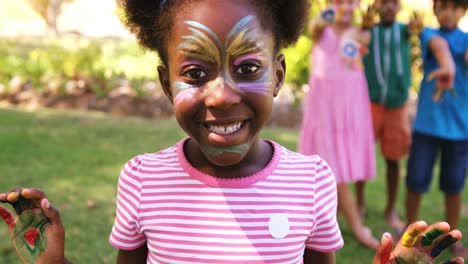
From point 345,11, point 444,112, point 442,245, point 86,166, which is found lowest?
point 86,166

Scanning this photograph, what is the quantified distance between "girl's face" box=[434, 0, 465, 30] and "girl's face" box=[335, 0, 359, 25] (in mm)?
555

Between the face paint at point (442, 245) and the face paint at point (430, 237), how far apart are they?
2cm

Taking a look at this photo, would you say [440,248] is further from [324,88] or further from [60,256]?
[324,88]

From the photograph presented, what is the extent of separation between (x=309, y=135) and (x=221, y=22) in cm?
251

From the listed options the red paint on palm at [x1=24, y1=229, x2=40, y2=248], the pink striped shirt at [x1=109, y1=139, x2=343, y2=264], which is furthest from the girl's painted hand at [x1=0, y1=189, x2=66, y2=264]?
the pink striped shirt at [x1=109, y1=139, x2=343, y2=264]

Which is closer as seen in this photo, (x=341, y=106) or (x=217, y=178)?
(x=217, y=178)

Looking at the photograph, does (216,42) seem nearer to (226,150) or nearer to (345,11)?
(226,150)

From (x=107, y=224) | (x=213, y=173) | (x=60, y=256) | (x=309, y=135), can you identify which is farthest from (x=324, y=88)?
(x=60, y=256)

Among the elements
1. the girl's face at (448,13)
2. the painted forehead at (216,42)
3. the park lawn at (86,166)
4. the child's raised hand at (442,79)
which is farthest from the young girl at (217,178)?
the girl's face at (448,13)

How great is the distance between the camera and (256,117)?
138cm

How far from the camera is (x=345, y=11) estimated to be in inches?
141

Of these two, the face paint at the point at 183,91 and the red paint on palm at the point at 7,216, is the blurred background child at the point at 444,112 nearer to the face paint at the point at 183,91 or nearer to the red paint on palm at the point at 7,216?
the face paint at the point at 183,91

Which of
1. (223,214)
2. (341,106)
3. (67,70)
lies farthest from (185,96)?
(67,70)

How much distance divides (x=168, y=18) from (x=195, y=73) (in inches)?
7.4
